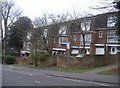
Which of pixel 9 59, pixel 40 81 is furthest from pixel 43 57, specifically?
pixel 40 81

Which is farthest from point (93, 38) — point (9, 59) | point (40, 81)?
point (40, 81)

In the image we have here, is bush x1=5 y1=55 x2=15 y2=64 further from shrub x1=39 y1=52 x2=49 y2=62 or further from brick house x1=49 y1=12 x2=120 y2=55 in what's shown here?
shrub x1=39 y1=52 x2=49 y2=62

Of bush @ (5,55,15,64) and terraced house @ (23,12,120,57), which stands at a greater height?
terraced house @ (23,12,120,57)

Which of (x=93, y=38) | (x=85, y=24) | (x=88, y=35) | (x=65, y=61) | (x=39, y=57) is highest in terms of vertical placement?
(x=85, y=24)

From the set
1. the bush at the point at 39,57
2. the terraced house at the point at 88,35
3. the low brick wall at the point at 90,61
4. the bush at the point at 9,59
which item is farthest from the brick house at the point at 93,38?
the low brick wall at the point at 90,61

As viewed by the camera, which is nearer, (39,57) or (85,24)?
(39,57)

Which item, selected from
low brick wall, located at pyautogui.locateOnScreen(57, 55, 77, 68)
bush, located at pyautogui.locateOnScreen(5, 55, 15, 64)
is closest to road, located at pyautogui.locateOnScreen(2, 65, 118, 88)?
low brick wall, located at pyautogui.locateOnScreen(57, 55, 77, 68)

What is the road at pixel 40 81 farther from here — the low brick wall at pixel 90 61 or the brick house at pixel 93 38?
the brick house at pixel 93 38

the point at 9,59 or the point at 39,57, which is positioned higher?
the point at 39,57

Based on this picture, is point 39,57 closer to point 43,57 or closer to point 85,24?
point 43,57

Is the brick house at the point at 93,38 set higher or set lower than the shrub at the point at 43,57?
higher

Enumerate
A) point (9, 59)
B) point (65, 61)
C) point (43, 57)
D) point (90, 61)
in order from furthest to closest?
point (9, 59) → point (43, 57) → point (65, 61) → point (90, 61)

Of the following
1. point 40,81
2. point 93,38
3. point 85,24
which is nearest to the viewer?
point 40,81

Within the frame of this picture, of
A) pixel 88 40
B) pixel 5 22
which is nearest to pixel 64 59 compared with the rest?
pixel 88 40
